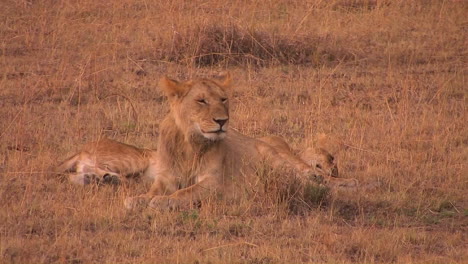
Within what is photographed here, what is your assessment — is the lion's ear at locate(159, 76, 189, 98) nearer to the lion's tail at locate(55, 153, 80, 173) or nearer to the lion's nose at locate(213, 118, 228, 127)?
the lion's nose at locate(213, 118, 228, 127)

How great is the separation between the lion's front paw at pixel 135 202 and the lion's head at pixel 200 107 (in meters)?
0.61

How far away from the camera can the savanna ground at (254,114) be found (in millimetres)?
5645

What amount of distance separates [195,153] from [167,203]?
0.53 m

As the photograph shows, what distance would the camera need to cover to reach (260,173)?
260 inches

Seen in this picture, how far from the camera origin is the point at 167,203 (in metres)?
6.32

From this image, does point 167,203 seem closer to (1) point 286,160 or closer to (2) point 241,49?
(1) point 286,160

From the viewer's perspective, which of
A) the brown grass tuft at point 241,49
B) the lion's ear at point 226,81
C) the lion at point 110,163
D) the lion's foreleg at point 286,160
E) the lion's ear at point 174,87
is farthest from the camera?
the brown grass tuft at point 241,49

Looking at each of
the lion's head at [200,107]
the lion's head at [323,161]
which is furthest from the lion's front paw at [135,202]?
the lion's head at [323,161]

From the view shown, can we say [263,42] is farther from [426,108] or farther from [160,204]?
[160,204]

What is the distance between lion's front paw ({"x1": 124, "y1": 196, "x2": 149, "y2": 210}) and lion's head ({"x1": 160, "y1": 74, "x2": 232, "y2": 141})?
0.61 m

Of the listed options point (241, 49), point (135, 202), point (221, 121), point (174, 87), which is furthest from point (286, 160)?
point (241, 49)

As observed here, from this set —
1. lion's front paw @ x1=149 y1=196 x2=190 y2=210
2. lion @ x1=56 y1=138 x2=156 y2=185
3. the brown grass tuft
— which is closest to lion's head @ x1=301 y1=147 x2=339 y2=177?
lion @ x1=56 y1=138 x2=156 y2=185

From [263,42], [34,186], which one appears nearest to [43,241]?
[34,186]

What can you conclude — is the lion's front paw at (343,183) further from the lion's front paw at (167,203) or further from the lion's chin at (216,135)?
the lion's front paw at (167,203)
